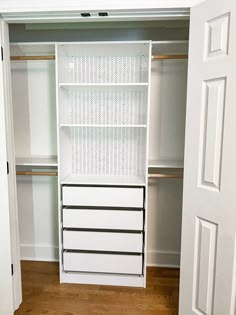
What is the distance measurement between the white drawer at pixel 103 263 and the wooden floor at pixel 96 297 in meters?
0.16

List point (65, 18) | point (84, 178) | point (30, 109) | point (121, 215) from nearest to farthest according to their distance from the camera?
1. point (65, 18)
2. point (121, 215)
3. point (84, 178)
4. point (30, 109)

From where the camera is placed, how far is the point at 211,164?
1.39m

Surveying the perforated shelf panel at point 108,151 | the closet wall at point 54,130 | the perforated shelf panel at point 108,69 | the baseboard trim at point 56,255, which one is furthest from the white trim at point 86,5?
the baseboard trim at point 56,255

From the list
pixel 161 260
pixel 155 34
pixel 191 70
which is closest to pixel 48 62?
pixel 155 34

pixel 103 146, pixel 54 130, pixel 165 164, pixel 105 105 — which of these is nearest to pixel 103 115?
pixel 105 105

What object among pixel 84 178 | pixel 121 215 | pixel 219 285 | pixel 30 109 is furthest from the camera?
pixel 30 109

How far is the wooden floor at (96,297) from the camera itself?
6.15ft

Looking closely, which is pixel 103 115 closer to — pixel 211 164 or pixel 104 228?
pixel 104 228

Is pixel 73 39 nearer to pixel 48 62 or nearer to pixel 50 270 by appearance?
pixel 48 62

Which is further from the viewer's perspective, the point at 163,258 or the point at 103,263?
the point at 163,258

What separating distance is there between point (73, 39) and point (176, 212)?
6.29 feet

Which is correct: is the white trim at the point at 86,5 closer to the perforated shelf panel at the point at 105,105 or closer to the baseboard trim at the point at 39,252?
the perforated shelf panel at the point at 105,105

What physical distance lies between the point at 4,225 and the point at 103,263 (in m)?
0.89

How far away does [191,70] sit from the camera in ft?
4.85
